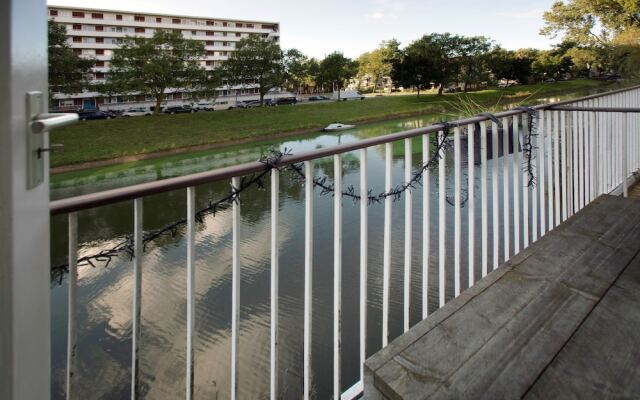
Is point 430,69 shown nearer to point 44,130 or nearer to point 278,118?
point 278,118

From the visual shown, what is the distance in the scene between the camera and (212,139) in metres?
17.9

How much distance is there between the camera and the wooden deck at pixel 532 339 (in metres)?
0.81

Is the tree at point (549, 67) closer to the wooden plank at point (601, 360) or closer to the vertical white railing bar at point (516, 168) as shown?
the vertical white railing bar at point (516, 168)

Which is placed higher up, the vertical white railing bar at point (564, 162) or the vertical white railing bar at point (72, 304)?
the vertical white railing bar at point (564, 162)

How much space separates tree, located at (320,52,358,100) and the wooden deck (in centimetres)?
3546

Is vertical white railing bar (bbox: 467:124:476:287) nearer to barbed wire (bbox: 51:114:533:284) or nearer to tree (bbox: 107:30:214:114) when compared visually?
barbed wire (bbox: 51:114:533:284)

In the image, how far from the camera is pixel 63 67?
63.0 feet

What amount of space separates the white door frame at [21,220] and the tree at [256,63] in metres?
29.3

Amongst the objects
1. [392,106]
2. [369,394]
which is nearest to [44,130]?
[369,394]

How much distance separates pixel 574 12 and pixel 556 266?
17858mm

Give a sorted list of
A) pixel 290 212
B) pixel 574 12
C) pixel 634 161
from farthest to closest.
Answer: pixel 574 12 → pixel 290 212 → pixel 634 161

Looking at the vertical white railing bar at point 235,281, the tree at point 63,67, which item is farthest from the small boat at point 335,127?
the vertical white railing bar at point 235,281

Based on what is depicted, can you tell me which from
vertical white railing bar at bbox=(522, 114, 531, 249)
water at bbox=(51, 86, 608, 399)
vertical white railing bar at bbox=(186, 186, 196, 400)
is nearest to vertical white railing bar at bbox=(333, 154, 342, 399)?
vertical white railing bar at bbox=(186, 186, 196, 400)

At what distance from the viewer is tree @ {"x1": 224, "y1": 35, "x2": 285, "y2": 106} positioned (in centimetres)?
2940
